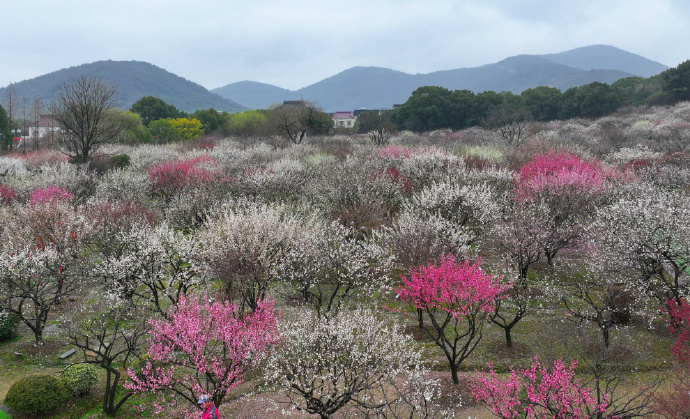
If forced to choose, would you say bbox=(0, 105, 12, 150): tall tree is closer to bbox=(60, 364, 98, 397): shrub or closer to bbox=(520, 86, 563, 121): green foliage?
bbox=(60, 364, 98, 397): shrub

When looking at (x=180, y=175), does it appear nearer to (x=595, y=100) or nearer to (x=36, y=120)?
(x=36, y=120)

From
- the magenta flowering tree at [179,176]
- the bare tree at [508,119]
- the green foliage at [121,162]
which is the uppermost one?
the bare tree at [508,119]

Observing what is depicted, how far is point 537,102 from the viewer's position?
80.6m

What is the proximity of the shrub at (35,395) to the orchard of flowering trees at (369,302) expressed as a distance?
47.4 inches

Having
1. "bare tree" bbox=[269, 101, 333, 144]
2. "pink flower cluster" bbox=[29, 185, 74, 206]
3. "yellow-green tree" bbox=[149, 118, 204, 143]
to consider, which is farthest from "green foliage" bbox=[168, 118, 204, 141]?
"pink flower cluster" bbox=[29, 185, 74, 206]

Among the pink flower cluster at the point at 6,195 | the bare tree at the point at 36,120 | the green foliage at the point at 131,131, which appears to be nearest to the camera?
the pink flower cluster at the point at 6,195

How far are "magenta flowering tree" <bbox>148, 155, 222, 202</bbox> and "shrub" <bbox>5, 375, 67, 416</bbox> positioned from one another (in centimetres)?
1815

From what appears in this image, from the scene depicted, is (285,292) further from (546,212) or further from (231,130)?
(231,130)

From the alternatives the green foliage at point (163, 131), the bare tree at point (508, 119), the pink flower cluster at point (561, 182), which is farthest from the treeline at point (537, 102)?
the pink flower cluster at point (561, 182)

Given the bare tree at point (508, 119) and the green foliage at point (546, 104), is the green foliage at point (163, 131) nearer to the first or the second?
the bare tree at point (508, 119)

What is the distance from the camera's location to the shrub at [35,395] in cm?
1091

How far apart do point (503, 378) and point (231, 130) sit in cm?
7032

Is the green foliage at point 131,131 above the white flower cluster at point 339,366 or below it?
above

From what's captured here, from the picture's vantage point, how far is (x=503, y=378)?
1227cm
